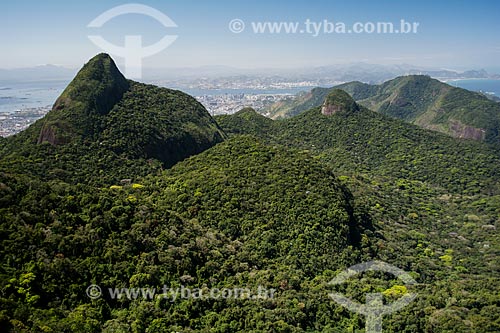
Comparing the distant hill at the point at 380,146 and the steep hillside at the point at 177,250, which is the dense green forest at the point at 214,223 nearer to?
the steep hillside at the point at 177,250

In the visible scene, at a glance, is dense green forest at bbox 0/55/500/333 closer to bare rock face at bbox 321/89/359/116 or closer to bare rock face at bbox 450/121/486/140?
bare rock face at bbox 321/89/359/116

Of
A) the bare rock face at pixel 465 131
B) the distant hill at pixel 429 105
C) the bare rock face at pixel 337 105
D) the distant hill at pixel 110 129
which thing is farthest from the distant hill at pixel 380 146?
the distant hill at pixel 429 105

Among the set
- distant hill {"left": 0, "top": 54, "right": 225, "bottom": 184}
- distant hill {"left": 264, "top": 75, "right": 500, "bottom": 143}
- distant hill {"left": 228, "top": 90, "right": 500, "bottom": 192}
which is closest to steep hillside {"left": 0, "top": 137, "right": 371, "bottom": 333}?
distant hill {"left": 0, "top": 54, "right": 225, "bottom": 184}

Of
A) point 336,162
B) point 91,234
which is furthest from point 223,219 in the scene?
point 336,162

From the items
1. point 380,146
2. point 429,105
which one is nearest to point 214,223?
point 380,146

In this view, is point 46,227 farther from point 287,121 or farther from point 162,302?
point 287,121

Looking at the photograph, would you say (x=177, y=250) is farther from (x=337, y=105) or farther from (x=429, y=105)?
(x=429, y=105)
